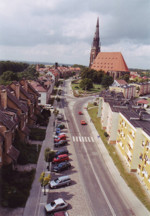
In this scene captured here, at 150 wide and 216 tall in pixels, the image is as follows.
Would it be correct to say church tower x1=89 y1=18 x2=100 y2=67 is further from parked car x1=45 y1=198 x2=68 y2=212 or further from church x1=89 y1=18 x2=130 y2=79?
parked car x1=45 y1=198 x2=68 y2=212

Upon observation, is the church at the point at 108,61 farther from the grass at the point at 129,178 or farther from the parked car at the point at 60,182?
the parked car at the point at 60,182

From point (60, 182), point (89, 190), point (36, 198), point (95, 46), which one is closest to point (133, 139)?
point (89, 190)

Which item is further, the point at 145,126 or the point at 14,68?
the point at 14,68

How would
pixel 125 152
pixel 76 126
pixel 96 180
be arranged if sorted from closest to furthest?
pixel 96 180
pixel 125 152
pixel 76 126

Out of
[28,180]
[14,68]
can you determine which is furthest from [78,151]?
[14,68]

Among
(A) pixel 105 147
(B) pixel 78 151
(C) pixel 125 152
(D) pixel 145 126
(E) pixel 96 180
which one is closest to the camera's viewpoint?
(E) pixel 96 180

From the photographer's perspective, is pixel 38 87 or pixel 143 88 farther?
pixel 143 88

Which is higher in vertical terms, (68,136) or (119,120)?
(119,120)

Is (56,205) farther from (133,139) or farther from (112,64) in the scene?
(112,64)

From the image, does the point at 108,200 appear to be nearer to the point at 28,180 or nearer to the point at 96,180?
the point at 96,180
